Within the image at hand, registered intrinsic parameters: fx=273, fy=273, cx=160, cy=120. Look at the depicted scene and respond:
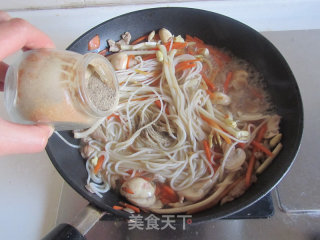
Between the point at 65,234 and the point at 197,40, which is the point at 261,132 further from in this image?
the point at 65,234

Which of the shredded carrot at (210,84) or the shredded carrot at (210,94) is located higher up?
the shredded carrot at (210,84)

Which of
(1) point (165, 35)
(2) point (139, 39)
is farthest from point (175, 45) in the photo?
(2) point (139, 39)

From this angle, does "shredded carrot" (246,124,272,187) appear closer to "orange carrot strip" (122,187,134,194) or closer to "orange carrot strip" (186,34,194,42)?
"orange carrot strip" (122,187,134,194)

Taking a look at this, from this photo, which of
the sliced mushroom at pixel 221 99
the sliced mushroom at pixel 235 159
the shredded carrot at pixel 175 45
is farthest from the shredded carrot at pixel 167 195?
the shredded carrot at pixel 175 45

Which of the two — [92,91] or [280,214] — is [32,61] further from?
[280,214]

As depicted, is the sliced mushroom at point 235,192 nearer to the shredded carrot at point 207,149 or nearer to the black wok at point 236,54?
the black wok at point 236,54

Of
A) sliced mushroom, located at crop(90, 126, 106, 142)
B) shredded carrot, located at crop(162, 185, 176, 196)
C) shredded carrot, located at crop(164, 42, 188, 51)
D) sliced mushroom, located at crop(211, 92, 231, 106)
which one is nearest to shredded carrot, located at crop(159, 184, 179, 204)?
shredded carrot, located at crop(162, 185, 176, 196)
